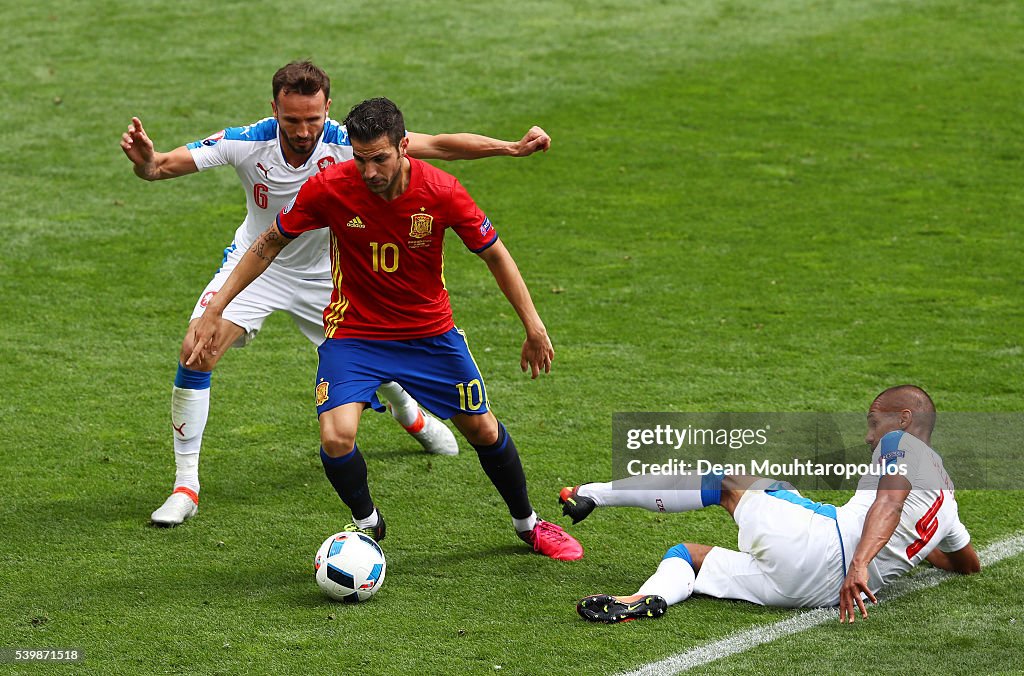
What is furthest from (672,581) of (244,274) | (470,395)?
(244,274)

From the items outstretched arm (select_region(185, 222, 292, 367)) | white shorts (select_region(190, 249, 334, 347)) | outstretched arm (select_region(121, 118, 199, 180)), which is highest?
outstretched arm (select_region(121, 118, 199, 180))

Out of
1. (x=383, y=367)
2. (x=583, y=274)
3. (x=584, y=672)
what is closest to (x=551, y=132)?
(x=583, y=274)

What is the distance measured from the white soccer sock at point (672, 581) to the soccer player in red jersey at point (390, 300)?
58cm

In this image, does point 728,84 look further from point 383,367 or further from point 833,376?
point 383,367

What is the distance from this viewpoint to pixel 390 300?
5.84 meters

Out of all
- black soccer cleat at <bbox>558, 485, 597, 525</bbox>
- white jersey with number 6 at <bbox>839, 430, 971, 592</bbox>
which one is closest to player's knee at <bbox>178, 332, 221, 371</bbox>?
black soccer cleat at <bbox>558, 485, 597, 525</bbox>

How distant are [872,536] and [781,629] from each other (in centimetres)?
52

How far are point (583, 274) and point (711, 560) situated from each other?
16.0 feet

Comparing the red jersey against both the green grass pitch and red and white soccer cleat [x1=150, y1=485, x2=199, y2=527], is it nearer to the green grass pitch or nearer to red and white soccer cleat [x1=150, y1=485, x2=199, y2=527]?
the green grass pitch

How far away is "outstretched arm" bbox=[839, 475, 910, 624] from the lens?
16.8 ft

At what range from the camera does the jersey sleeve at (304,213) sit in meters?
5.67

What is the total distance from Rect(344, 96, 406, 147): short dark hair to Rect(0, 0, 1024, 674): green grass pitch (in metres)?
1.92

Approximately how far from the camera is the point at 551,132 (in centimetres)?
1370

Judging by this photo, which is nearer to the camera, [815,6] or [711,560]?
[711,560]
